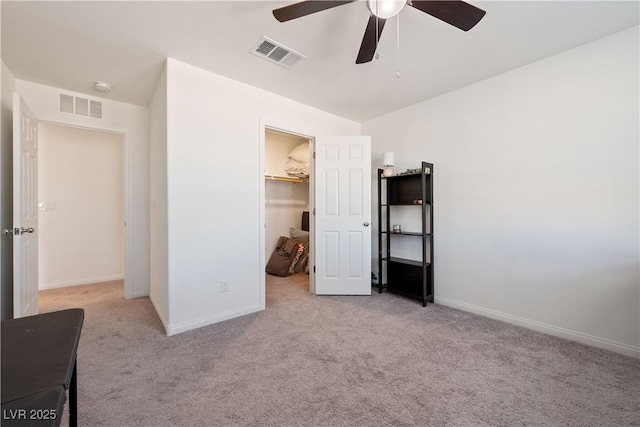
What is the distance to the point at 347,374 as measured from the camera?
1694mm

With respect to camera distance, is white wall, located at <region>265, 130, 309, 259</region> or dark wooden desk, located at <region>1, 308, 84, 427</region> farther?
white wall, located at <region>265, 130, 309, 259</region>

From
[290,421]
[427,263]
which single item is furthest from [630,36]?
[290,421]

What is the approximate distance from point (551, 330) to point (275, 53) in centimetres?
340

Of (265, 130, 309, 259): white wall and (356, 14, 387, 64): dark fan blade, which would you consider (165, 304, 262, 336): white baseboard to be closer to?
(265, 130, 309, 259): white wall

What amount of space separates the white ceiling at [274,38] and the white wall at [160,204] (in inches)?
11.3

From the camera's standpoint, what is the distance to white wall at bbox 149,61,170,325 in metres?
2.34

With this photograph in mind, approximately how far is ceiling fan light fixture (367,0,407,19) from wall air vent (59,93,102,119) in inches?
127

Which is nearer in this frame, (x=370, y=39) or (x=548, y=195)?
(x=370, y=39)

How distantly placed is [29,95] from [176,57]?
1.74m

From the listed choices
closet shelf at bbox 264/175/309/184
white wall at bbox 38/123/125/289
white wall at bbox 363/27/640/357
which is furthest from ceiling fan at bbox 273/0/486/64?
white wall at bbox 38/123/125/289

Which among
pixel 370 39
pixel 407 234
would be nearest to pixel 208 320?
pixel 407 234

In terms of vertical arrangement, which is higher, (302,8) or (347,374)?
(302,8)

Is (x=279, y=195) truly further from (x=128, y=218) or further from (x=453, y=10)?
(x=453, y=10)

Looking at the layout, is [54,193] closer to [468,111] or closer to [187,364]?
[187,364]
